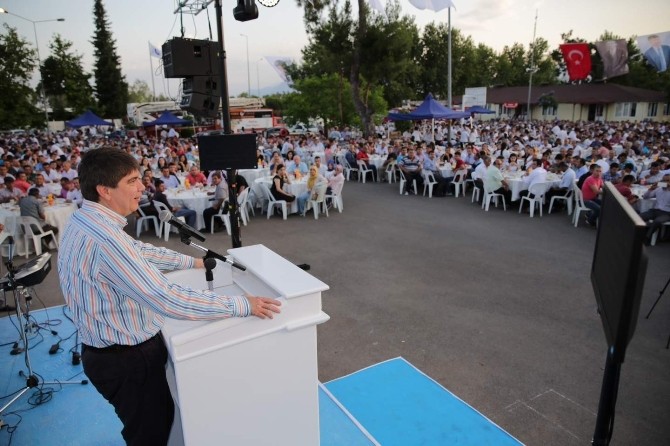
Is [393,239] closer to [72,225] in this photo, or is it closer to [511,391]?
[511,391]

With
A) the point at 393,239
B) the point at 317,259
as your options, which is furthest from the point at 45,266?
the point at 393,239

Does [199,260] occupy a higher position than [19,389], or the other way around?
[199,260]

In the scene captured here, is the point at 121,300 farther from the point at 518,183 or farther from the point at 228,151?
the point at 518,183

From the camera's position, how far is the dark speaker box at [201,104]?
5.33m

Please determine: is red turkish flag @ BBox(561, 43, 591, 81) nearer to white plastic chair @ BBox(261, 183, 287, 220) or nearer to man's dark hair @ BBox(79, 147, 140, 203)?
white plastic chair @ BBox(261, 183, 287, 220)

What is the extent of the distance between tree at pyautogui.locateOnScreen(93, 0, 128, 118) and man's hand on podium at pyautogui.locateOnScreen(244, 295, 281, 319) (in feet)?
201

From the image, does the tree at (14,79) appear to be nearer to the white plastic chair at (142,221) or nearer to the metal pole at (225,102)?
the white plastic chair at (142,221)

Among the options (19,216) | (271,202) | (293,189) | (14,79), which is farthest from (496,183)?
(14,79)

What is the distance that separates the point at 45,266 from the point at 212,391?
9.71 feet

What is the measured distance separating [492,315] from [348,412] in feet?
8.73

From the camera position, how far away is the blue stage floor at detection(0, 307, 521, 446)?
10.6 feet

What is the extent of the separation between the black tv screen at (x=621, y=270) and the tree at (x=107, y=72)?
62.0 m

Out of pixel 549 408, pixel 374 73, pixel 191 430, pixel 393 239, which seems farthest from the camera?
pixel 374 73

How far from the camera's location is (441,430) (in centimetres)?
337
